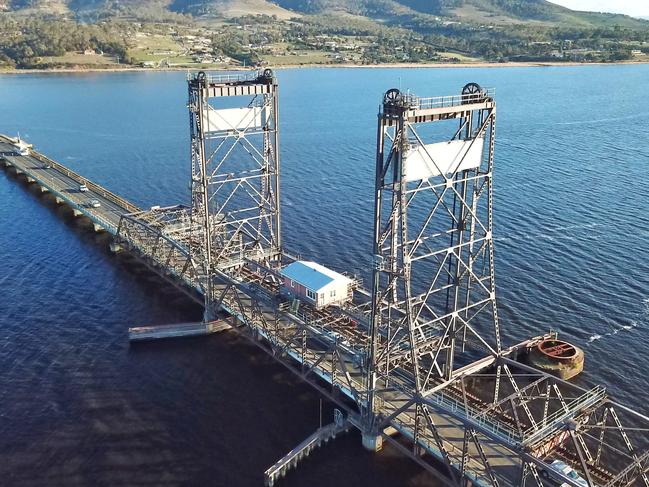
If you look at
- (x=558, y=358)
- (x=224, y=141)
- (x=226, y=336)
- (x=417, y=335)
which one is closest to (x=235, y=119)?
(x=224, y=141)

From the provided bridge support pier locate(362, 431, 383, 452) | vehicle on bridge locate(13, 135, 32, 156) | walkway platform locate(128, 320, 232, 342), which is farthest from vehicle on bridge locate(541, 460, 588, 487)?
vehicle on bridge locate(13, 135, 32, 156)

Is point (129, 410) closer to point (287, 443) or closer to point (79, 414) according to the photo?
point (79, 414)

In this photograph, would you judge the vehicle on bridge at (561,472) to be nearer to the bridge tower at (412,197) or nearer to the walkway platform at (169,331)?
the bridge tower at (412,197)

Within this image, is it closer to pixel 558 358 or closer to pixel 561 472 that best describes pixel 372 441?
pixel 561 472

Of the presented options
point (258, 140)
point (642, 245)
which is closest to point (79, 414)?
point (642, 245)

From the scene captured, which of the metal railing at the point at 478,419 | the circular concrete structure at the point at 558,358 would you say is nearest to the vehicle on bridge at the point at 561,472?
the metal railing at the point at 478,419

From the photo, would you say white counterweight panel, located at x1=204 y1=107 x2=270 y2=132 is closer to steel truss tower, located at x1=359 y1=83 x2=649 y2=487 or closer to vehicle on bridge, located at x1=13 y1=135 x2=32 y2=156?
steel truss tower, located at x1=359 y1=83 x2=649 y2=487
